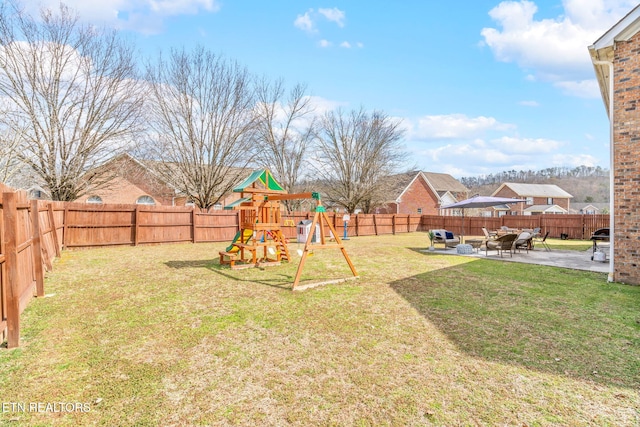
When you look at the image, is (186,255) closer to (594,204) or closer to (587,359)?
(587,359)

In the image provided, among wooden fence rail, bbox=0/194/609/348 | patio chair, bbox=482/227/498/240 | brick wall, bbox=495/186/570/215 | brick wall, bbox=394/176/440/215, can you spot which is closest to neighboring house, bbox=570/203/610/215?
brick wall, bbox=495/186/570/215

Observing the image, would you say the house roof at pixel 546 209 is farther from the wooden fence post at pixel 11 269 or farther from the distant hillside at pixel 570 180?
the wooden fence post at pixel 11 269

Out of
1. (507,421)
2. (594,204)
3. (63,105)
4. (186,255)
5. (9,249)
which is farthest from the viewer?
(594,204)

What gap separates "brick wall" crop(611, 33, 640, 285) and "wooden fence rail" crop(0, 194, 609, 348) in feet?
33.0

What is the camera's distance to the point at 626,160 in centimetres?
728

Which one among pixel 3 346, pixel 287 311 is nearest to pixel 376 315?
pixel 287 311

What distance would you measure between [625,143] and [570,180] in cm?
8813

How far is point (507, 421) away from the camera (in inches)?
104

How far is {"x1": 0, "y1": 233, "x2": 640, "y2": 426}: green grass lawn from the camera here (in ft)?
9.08

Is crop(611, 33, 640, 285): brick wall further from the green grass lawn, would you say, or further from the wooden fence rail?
the wooden fence rail

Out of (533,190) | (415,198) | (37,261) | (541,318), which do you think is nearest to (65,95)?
(37,261)

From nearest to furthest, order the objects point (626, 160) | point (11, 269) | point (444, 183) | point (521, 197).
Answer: point (11, 269) → point (626, 160) → point (444, 183) → point (521, 197)

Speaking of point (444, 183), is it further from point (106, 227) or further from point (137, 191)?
point (106, 227)

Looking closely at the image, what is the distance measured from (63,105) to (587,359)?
19253 mm
